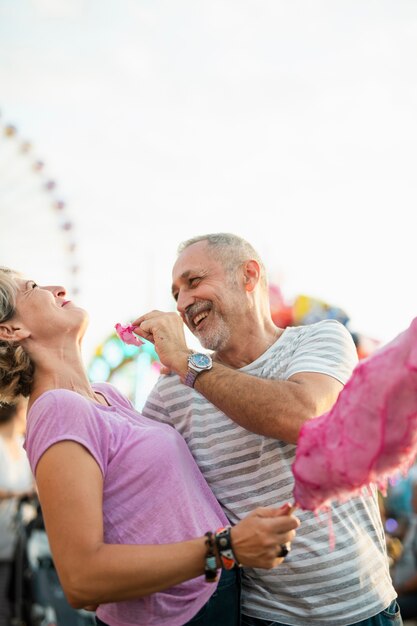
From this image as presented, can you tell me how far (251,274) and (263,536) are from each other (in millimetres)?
1416

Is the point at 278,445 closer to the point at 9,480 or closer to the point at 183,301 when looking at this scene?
the point at 183,301

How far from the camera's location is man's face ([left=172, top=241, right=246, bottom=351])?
2.64m

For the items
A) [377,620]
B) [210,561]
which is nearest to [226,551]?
[210,561]

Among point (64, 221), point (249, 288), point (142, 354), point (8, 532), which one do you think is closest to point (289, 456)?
point (249, 288)

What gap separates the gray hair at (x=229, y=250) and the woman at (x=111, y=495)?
0.70 metres

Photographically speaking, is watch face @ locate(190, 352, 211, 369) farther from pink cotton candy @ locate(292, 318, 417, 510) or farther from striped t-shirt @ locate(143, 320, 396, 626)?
pink cotton candy @ locate(292, 318, 417, 510)

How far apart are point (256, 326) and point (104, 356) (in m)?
11.8

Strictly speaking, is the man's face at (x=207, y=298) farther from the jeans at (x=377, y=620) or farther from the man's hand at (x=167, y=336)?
the jeans at (x=377, y=620)

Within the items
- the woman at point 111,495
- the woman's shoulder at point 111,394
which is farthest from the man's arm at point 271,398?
the woman's shoulder at point 111,394

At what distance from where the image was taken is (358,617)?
2100 millimetres

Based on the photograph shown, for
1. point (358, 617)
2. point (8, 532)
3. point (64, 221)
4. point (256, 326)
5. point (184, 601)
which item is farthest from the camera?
point (64, 221)

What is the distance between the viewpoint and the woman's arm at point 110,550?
1.63 m

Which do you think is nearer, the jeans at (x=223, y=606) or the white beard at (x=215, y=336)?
the jeans at (x=223, y=606)

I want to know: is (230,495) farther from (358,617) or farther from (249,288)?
(249,288)
